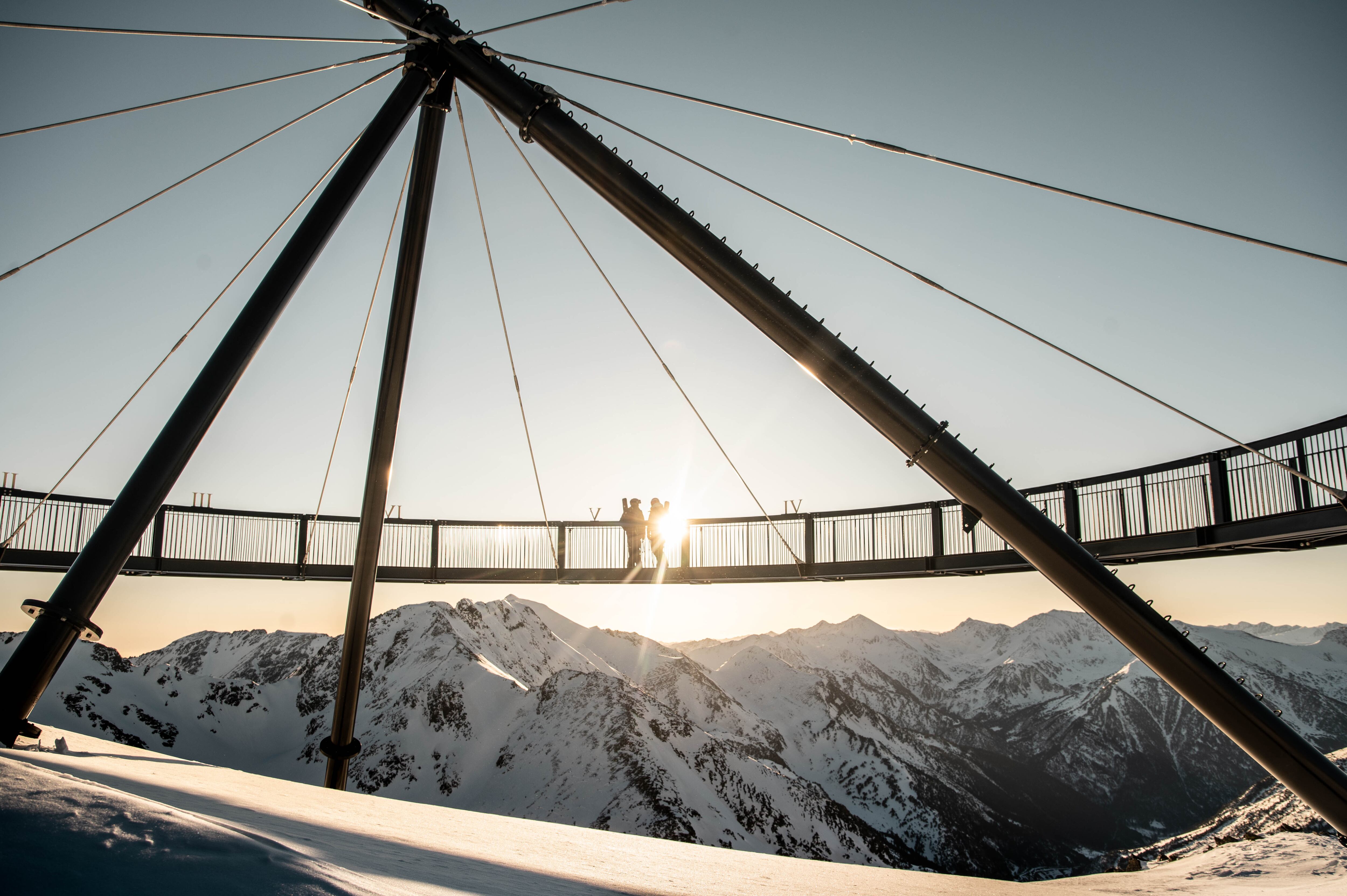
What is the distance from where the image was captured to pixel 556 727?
245 ft

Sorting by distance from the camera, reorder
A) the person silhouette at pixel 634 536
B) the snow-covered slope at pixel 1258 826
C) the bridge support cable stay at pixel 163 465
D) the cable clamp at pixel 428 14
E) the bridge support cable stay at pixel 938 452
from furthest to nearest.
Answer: the person silhouette at pixel 634 536
the snow-covered slope at pixel 1258 826
the cable clamp at pixel 428 14
the bridge support cable stay at pixel 938 452
the bridge support cable stay at pixel 163 465

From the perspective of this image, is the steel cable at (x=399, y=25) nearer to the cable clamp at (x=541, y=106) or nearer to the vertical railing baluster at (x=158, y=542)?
the cable clamp at (x=541, y=106)

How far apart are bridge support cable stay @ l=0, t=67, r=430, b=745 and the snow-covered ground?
757 mm

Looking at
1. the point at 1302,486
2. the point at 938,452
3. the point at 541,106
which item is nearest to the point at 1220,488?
the point at 1302,486

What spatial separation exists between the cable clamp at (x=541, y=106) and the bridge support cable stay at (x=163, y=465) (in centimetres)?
208

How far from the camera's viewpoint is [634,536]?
20469mm

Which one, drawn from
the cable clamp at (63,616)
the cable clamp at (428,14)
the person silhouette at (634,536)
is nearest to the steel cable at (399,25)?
the cable clamp at (428,14)

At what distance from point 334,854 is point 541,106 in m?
8.88

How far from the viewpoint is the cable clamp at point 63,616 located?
6.71 metres

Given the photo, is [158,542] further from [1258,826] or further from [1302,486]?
[1258,826]

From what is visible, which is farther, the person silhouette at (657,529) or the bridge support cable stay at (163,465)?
the person silhouette at (657,529)

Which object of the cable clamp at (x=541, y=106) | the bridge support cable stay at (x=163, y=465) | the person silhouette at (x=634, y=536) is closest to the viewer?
the bridge support cable stay at (x=163, y=465)

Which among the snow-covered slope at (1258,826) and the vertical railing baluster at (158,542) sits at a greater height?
the vertical railing baluster at (158,542)

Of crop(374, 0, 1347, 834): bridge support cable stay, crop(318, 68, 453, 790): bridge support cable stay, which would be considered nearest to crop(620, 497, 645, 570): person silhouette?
crop(318, 68, 453, 790): bridge support cable stay
